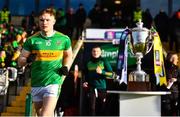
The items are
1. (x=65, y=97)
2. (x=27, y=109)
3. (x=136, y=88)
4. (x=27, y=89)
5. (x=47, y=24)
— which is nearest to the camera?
(x=47, y=24)

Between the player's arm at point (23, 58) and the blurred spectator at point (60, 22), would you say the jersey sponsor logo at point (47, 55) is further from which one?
the blurred spectator at point (60, 22)

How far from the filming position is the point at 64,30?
17.5 meters

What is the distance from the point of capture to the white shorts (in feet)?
16.9

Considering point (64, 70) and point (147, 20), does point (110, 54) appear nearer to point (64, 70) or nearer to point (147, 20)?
point (147, 20)

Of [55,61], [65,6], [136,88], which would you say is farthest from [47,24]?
[65,6]

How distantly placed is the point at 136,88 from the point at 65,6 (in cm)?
1608

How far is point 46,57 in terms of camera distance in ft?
17.5

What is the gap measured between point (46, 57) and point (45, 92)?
43 centimetres

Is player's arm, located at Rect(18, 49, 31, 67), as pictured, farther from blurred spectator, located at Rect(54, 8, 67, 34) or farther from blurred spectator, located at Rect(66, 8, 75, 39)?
blurred spectator, located at Rect(66, 8, 75, 39)

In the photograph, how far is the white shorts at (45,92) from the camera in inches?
203

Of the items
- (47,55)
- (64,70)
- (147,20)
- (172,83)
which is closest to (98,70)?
(172,83)

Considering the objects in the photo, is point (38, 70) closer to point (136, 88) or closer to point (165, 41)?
point (136, 88)

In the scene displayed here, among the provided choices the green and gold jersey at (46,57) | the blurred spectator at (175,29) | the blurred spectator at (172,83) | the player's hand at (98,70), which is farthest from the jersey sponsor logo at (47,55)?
the blurred spectator at (175,29)

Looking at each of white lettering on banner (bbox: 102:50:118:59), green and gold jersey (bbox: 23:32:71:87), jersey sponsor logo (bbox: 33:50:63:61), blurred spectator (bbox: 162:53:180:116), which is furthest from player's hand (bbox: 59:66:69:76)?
white lettering on banner (bbox: 102:50:118:59)
